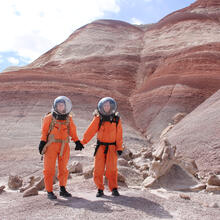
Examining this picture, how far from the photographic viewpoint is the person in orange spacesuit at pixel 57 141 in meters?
4.89

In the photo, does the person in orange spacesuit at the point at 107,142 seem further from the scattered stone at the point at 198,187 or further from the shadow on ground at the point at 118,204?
the scattered stone at the point at 198,187

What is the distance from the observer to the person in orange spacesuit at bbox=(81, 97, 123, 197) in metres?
5.05

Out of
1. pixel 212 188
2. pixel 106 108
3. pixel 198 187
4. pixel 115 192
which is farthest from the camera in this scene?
pixel 198 187

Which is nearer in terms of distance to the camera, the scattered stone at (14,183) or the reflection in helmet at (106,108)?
the reflection in helmet at (106,108)

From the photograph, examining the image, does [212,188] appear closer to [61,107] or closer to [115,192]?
[115,192]

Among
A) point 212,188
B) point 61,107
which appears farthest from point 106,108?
point 212,188

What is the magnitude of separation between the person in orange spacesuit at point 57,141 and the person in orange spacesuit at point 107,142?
40cm

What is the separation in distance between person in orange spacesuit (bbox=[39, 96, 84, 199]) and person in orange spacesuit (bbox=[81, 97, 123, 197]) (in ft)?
1.31

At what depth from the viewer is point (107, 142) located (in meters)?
5.12

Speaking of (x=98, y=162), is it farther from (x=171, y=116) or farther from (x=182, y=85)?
(x=182, y=85)

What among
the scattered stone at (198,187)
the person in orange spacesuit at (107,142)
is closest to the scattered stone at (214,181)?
the scattered stone at (198,187)

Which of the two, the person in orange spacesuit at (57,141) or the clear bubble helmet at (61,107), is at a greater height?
the clear bubble helmet at (61,107)

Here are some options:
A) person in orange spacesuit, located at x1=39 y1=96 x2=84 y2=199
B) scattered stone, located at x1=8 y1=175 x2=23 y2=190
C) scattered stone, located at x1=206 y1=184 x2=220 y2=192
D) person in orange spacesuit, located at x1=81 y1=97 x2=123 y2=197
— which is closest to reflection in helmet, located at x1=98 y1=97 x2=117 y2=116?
person in orange spacesuit, located at x1=81 y1=97 x2=123 y2=197

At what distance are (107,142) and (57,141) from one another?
0.88 meters
